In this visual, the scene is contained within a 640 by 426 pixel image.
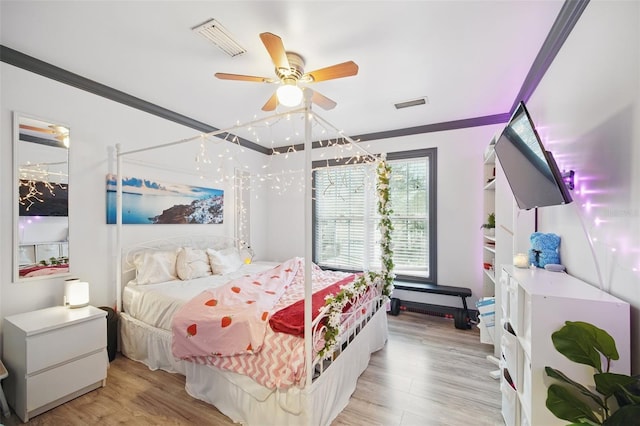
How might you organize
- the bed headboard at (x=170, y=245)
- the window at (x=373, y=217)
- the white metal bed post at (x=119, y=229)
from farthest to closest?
1. the window at (x=373, y=217)
2. the bed headboard at (x=170, y=245)
3. the white metal bed post at (x=119, y=229)

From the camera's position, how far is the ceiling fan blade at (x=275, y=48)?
1.58 metres

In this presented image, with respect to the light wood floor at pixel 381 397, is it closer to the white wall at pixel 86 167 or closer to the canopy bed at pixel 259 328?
the canopy bed at pixel 259 328

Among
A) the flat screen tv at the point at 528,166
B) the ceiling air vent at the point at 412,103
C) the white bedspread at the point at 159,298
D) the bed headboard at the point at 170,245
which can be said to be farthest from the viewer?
the ceiling air vent at the point at 412,103

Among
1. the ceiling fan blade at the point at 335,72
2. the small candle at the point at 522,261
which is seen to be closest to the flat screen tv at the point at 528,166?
the small candle at the point at 522,261

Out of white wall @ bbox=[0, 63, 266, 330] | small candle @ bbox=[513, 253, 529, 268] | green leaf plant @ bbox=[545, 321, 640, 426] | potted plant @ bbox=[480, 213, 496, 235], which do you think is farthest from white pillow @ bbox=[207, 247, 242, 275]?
potted plant @ bbox=[480, 213, 496, 235]

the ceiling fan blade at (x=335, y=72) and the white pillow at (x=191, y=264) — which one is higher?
the ceiling fan blade at (x=335, y=72)

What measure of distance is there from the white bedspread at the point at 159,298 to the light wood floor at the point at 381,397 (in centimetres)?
51

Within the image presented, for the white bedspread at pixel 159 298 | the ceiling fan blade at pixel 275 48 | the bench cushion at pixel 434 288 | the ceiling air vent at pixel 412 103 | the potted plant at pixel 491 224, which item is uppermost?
the ceiling air vent at pixel 412 103

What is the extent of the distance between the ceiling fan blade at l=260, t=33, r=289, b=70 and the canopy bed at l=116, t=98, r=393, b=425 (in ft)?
1.25

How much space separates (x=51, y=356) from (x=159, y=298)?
0.78m

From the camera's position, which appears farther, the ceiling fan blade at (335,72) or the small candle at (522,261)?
the small candle at (522,261)

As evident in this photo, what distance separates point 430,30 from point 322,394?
2780mm

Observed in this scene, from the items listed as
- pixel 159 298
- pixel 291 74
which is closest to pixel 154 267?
pixel 159 298

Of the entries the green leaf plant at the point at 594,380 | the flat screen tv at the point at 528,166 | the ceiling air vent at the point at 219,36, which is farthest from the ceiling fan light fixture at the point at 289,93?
the green leaf plant at the point at 594,380
